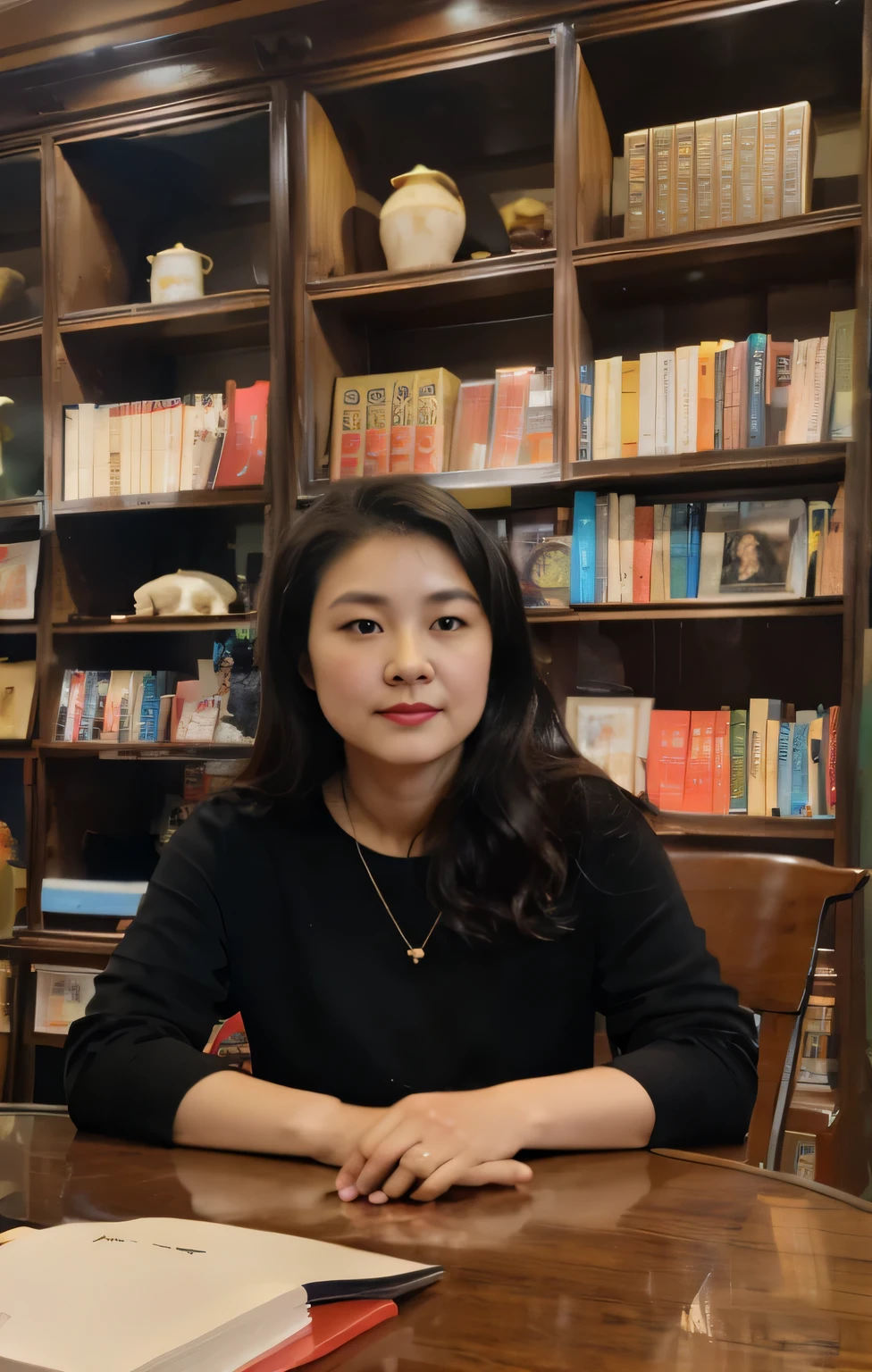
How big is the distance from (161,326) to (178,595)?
699mm

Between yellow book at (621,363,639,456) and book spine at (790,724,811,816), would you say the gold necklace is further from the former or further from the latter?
yellow book at (621,363,639,456)

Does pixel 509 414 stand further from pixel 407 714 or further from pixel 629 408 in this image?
pixel 407 714

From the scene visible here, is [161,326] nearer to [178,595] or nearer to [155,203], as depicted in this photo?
[155,203]

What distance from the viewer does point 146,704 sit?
2824mm

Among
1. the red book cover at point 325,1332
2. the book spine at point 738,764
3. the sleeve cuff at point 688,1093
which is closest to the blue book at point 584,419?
the book spine at point 738,764

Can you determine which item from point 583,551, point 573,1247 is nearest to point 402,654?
point 573,1247

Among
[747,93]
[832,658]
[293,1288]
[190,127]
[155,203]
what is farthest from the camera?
[155,203]

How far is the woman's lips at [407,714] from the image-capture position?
1127mm

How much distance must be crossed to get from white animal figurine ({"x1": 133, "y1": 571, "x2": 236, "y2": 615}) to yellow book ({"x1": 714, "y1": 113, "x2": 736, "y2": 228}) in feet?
4.78

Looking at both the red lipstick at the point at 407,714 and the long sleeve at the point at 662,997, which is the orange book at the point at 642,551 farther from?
the red lipstick at the point at 407,714

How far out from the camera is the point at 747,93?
251 centimetres

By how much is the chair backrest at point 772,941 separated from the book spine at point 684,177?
1621mm

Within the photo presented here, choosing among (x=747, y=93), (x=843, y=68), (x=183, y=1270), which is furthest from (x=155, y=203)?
(x=183, y=1270)

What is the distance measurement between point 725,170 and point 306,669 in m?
1.67
